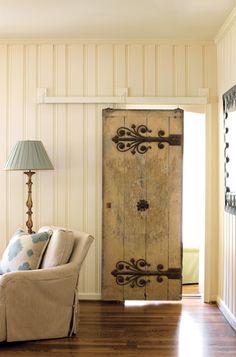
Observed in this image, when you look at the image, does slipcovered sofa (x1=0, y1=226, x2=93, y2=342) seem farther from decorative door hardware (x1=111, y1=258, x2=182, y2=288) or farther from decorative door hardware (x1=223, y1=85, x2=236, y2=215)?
decorative door hardware (x1=223, y1=85, x2=236, y2=215)

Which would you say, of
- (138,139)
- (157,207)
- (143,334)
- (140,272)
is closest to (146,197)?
(157,207)

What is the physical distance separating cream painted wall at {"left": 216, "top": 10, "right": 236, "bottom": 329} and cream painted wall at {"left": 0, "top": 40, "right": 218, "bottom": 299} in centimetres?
29

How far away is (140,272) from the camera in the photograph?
471cm

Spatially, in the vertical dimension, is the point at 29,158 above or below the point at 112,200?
above

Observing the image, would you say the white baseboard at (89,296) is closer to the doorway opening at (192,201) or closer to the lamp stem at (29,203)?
the lamp stem at (29,203)

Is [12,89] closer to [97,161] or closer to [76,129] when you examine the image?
[76,129]

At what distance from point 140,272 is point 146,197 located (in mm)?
746

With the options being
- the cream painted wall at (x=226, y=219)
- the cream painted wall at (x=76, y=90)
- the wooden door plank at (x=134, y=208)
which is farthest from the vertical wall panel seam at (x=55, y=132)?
the cream painted wall at (x=226, y=219)

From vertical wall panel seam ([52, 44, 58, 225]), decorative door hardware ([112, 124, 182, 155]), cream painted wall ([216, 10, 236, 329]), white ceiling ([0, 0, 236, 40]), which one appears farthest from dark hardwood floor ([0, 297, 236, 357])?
white ceiling ([0, 0, 236, 40])

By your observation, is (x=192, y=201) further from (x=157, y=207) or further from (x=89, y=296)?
(x=89, y=296)

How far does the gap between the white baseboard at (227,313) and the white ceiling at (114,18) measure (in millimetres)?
2529

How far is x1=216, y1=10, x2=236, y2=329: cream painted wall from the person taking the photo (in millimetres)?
4008

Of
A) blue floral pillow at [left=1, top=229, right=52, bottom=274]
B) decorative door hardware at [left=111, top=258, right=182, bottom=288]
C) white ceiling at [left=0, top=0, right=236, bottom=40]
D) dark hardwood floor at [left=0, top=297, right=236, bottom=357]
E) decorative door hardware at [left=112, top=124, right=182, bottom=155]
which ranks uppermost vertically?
white ceiling at [left=0, top=0, right=236, bottom=40]

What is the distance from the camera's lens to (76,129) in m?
4.77
